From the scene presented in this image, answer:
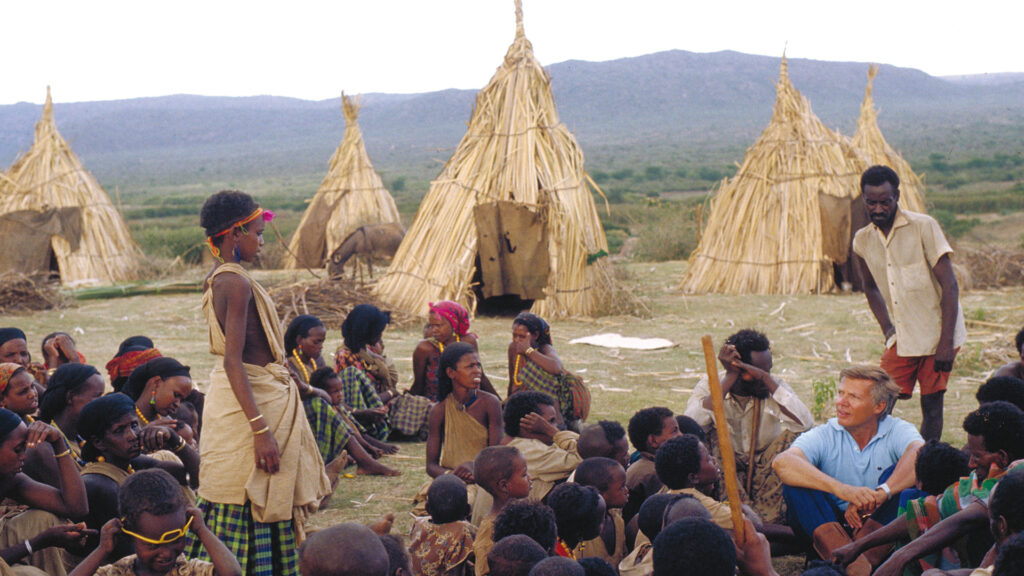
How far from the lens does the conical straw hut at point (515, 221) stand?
1053cm

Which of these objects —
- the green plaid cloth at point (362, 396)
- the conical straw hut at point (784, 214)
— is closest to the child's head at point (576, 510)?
the green plaid cloth at point (362, 396)

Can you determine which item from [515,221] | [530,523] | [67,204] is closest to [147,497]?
[530,523]

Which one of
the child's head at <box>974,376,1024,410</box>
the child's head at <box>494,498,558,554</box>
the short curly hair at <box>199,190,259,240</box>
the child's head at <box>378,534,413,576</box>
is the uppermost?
the short curly hair at <box>199,190,259,240</box>

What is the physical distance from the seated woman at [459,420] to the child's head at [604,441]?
0.75 m

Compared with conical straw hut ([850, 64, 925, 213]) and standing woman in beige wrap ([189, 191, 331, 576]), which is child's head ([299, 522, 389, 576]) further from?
conical straw hut ([850, 64, 925, 213])

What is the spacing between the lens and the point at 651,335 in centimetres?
943

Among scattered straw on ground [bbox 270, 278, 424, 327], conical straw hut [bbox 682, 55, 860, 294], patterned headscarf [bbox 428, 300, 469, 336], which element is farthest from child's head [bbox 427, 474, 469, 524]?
conical straw hut [bbox 682, 55, 860, 294]

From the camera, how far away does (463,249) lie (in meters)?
10.7

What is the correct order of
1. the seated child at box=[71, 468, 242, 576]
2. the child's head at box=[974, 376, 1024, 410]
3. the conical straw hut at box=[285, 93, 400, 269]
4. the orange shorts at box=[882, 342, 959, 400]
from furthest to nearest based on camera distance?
the conical straw hut at box=[285, 93, 400, 269], the orange shorts at box=[882, 342, 959, 400], the child's head at box=[974, 376, 1024, 410], the seated child at box=[71, 468, 242, 576]

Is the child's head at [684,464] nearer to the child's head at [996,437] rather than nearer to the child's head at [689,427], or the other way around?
the child's head at [689,427]

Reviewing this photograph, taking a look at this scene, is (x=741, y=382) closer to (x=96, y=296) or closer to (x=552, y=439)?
(x=552, y=439)

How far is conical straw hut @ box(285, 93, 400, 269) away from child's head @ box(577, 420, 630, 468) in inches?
498

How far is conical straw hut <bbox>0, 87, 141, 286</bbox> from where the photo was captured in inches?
570

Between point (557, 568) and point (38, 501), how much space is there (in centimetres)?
184
